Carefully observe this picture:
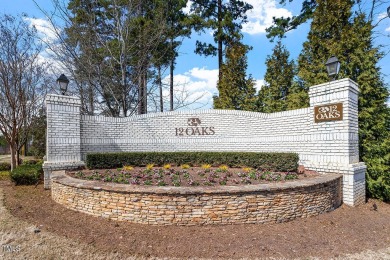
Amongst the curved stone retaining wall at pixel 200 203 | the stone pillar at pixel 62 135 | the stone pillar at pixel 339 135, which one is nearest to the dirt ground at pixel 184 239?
the curved stone retaining wall at pixel 200 203

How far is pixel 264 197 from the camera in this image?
4297mm

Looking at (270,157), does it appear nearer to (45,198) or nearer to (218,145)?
(218,145)

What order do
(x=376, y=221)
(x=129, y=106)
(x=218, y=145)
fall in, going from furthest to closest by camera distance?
1. (x=129, y=106)
2. (x=218, y=145)
3. (x=376, y=221)

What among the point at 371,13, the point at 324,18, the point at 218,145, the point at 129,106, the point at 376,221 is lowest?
the point at 376,221

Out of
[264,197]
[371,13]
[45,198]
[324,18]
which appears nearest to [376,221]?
[264,197]

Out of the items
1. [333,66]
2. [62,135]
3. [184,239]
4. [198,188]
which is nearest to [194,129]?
[62,135]

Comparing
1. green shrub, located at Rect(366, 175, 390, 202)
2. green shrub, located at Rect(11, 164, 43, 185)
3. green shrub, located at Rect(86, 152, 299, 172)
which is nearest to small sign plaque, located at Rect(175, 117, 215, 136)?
green shrub, located at Rect(86, 152, 299, 172)

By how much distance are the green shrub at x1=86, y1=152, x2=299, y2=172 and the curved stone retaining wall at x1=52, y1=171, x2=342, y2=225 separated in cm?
223

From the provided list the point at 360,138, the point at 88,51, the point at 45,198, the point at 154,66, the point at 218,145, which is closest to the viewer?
the point at 45,198

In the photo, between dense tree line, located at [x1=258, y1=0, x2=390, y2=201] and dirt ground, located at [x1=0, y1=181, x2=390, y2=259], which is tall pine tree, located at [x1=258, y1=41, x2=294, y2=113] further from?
dirt ground, located at [x1=0, y1=181, x2=390, y2=259]

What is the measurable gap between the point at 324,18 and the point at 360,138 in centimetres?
422

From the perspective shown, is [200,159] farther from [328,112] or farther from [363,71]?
[363,71]

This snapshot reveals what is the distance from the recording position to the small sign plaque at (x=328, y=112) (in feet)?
19.9

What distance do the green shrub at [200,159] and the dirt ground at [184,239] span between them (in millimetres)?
2207
